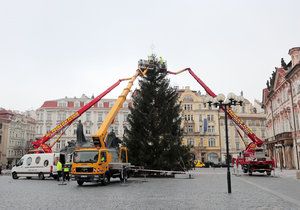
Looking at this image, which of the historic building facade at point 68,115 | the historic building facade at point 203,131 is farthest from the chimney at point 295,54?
the historic building facade at point 68,115

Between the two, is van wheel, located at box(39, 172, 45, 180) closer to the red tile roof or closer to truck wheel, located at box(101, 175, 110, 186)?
truck wheel, located at box(101, 175, 110, 186)

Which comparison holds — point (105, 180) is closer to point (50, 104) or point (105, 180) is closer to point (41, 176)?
point (41, 176)

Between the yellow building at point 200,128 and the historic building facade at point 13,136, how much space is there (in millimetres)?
44437

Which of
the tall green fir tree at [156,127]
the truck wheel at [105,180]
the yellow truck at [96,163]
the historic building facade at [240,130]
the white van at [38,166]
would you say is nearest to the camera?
the yellow truck at [96,163]

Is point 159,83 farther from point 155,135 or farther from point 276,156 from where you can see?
point 276,156

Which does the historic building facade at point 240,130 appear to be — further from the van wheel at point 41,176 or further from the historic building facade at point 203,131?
the van wheel at point 41,176

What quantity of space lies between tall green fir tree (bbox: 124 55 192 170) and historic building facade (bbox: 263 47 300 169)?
16573 millimetres

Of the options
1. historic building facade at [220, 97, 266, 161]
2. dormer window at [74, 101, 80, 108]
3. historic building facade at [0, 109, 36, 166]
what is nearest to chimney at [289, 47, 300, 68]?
historic building facade at [220, 97, 266, 161]

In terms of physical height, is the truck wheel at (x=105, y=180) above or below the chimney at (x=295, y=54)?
below

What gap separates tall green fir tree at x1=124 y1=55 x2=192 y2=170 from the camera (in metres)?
33.3

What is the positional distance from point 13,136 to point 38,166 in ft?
198

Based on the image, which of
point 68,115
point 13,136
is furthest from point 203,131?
point 13,136

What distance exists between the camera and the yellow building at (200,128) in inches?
3206

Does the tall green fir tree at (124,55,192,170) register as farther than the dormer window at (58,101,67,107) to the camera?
No
